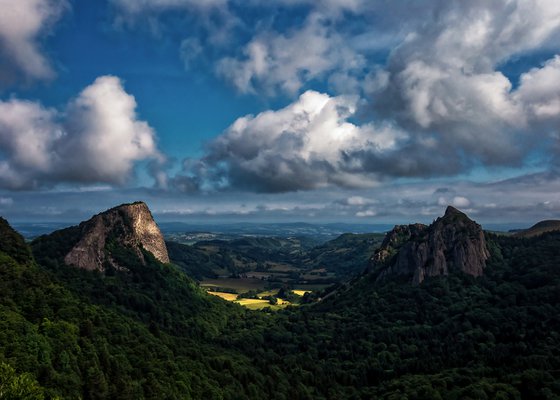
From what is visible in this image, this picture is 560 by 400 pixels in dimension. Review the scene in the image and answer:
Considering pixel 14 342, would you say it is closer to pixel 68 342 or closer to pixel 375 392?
pixel 68 342

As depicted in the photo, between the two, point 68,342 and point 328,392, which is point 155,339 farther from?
point 328,392

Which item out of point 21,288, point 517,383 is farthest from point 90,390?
point 517,383

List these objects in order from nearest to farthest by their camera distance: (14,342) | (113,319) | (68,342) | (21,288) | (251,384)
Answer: (14,342) < (68,342) < (21,288) < (251,384) < (113,319)

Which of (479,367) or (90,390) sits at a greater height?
(90,390)

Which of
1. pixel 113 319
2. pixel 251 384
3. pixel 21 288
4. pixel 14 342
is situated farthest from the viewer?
pixel 113 319

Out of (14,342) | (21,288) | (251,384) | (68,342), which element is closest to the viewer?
(14,342)

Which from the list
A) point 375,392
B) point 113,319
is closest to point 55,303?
point 113,319

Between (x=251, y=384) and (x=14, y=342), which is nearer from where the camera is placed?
(x=14, y=342)

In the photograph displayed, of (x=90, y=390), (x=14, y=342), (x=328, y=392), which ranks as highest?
(x=14, y=342)

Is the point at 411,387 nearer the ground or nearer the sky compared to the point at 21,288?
nearer the ground
